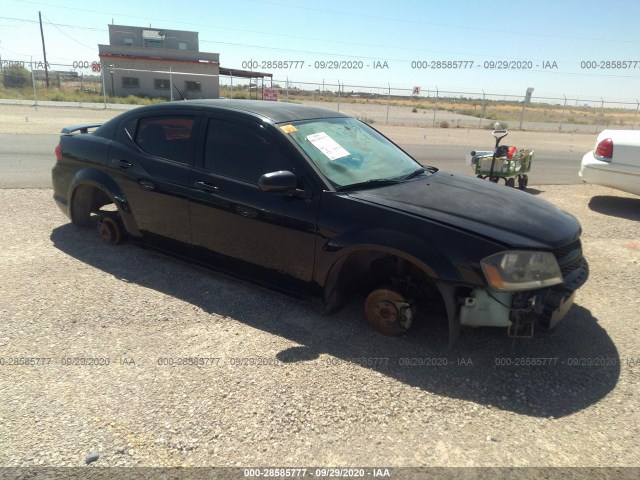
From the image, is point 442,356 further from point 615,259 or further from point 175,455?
point 615,259

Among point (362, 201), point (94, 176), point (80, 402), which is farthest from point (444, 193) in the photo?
point (94, 176)

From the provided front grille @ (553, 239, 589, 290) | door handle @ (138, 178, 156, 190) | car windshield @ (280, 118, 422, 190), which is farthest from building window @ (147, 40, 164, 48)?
front grille @ (553, 239, 589, 290)

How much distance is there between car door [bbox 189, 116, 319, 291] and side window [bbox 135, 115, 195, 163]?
23 cm

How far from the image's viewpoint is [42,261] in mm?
4645

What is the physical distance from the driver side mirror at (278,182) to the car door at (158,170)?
→ 1.06m

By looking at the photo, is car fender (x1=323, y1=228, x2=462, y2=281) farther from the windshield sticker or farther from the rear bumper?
the rear bumper

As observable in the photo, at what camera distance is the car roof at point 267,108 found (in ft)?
13.0

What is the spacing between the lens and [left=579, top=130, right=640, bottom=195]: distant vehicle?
6906 millimetres

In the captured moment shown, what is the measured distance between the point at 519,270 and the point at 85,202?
15.0 ft

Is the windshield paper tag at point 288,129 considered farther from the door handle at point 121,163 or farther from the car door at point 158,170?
the door handle at point 121,163

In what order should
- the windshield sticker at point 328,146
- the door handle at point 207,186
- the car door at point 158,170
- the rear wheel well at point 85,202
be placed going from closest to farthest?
the windshield sticker at point 328,146 → the door handle at point 207,186 → the car door at point 158,170 → the rear wheel well at point 85,202

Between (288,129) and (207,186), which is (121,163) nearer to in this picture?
(207,186)

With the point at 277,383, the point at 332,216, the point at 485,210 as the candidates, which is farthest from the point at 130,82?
the point at 277,383

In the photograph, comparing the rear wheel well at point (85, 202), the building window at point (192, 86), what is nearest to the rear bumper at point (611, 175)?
the rear wheel well at point (85, 202)
